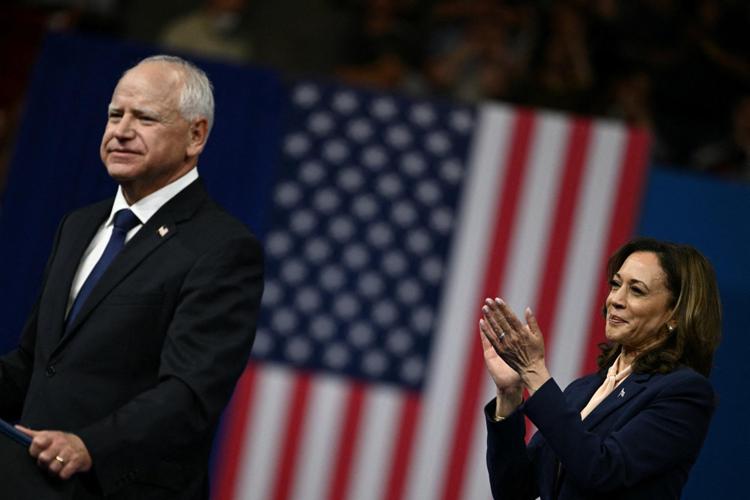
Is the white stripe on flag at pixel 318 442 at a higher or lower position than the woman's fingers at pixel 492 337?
lower

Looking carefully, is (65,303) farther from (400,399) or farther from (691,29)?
(691,29)

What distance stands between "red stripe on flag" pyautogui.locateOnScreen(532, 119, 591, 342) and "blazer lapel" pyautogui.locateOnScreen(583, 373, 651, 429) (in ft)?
9.62

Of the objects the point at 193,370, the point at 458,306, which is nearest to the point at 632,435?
the point at 193,370

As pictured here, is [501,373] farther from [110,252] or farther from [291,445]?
[291,445]

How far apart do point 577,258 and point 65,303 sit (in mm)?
3425

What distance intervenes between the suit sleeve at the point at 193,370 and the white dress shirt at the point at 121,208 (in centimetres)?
20

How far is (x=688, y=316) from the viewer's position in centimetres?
261

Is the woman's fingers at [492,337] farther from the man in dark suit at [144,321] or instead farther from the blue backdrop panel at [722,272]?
the blue backdrop panel at [722,272]

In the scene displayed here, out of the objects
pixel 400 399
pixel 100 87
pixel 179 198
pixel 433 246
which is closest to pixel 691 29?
pixel 433 246

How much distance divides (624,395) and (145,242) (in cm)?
106

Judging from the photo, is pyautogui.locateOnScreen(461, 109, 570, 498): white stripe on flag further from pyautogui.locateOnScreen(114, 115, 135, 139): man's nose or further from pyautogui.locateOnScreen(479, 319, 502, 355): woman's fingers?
pyautogui.locateOnScreen(114, 115, 135, 139): man's nose

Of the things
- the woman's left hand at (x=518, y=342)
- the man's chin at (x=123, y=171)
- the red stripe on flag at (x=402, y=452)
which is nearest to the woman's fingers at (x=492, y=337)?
the woman's left hand at (x=518, y=342)

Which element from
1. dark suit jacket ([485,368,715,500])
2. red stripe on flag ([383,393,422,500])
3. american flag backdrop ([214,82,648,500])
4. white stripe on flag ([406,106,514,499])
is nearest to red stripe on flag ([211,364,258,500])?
american flag backdrop ([214,82,648,500])

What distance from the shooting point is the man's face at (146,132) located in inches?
104
